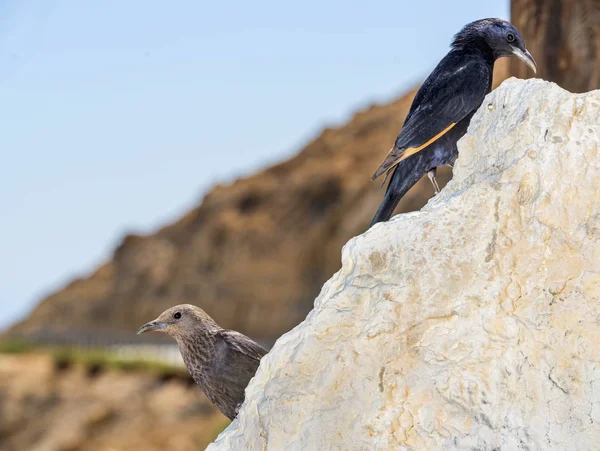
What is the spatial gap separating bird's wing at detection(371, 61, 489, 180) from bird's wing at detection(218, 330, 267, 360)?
3.27ft

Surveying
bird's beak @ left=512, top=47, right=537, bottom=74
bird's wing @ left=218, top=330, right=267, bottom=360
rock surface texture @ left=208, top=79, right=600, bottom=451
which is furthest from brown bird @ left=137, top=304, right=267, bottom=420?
bird's beak @ left=512, top=47, right=537, bottom=74

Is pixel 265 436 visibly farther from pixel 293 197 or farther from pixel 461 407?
pixel 293 197

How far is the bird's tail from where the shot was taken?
13.9 ft

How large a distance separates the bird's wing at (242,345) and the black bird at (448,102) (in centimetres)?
78

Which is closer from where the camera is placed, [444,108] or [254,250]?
[444,108]

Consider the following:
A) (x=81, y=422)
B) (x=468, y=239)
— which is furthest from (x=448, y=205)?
(x=81, y=422)

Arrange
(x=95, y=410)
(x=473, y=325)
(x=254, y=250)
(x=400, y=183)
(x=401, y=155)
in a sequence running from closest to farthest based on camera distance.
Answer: (x=473, y=325), (x=401, y=155), (x=400, y=183), (x=95, y=410), (x=254, y=250)

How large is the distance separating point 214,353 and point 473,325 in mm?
1741

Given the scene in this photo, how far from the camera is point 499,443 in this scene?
2.57 meters

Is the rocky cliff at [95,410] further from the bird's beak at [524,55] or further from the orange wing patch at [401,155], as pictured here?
the bird's beak at [524,55]

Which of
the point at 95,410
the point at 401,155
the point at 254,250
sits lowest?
the point at 254,250

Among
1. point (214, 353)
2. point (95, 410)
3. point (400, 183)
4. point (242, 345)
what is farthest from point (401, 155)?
point (95, 410)

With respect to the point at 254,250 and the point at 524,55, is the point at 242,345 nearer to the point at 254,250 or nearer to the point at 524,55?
the point at 524,55

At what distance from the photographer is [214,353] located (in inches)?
163
